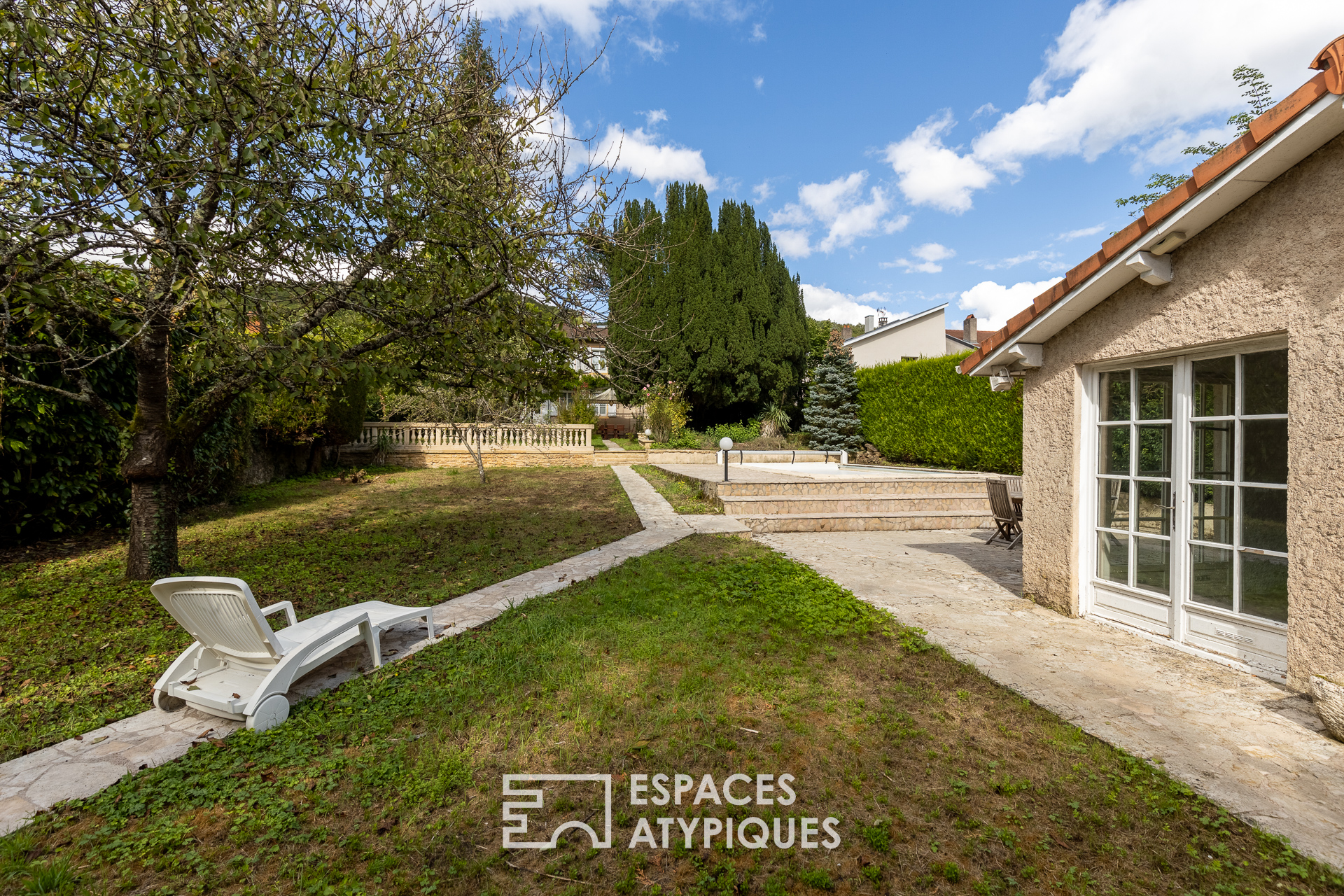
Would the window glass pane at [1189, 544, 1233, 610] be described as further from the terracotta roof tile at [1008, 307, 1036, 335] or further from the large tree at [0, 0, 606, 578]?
the large tree at [0, 0, 606, 578]

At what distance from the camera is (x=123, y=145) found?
401 centimetres

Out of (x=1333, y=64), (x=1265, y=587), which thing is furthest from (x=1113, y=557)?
(x=1333, y=64)

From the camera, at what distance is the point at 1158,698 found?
3768mm

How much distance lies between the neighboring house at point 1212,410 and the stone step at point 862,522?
14.6ft

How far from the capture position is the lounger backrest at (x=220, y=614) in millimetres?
3301

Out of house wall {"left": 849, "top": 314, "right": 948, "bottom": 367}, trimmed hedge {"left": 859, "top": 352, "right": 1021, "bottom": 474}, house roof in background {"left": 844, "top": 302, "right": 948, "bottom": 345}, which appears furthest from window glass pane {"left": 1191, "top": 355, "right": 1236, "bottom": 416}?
house wall {"left": 849, "top": 314, "right": 948, "bottom": 367}

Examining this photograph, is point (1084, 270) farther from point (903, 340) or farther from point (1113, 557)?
point (903, 340)

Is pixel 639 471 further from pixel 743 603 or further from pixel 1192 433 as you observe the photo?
pixel 1192 433

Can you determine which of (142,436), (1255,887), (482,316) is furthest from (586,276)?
(1255,887)

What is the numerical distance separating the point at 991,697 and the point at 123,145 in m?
6.92

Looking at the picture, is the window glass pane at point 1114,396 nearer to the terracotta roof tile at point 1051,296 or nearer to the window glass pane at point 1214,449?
the window glass pane at point 1214,449

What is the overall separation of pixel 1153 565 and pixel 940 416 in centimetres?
1421

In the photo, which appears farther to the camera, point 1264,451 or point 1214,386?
point 1214,386

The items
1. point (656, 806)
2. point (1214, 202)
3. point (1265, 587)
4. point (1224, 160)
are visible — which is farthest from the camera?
point (1265, 587)
